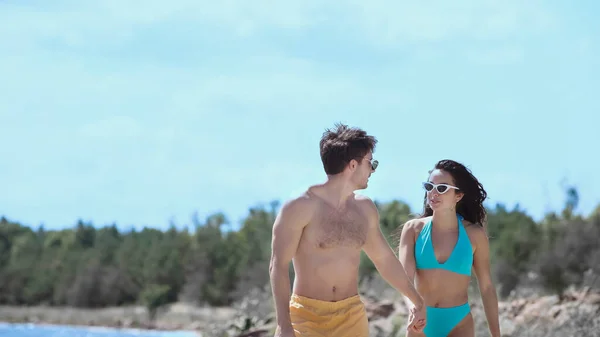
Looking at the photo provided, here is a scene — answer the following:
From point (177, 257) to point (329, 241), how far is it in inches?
2733

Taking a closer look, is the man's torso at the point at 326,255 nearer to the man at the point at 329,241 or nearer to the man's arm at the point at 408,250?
the man at the point at 329,241


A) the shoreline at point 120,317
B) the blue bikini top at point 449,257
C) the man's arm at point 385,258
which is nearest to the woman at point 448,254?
the blue bikini top at point 449,257

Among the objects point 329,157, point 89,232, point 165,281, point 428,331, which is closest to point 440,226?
point 428,331

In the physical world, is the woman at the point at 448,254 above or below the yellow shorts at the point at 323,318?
above

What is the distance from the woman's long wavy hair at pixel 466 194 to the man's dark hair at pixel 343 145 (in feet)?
4.79

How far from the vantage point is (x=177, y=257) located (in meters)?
75.7

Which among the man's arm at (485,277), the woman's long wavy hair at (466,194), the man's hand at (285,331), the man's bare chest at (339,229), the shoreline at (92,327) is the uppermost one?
the shoreline at (92,327)

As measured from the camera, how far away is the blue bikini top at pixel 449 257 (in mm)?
8039

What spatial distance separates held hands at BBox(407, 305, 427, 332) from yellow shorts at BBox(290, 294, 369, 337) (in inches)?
24.1

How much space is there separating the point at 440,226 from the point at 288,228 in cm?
177

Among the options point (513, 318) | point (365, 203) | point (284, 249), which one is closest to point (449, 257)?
point (365, 203)

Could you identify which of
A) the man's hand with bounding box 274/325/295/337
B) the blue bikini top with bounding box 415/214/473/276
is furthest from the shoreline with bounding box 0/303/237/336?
the man's hand with bounding box 274/325/295/337

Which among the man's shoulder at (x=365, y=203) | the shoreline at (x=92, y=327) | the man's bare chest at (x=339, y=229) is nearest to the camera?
the man's bare chest at (x=339, y=229)

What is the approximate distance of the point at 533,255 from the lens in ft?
157
